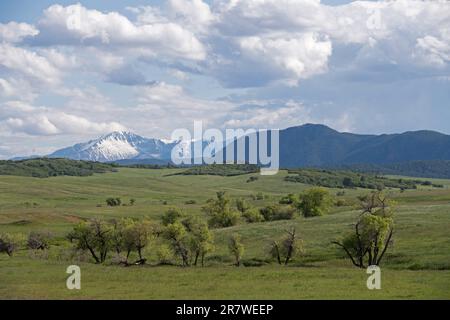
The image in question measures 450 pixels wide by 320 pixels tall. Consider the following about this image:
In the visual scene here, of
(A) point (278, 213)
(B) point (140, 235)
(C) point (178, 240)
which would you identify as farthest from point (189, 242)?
(A) point (278, 213)

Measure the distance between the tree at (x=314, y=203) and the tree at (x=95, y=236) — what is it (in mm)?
57103

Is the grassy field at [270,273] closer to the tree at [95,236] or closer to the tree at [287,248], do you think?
the tree at [287,248]

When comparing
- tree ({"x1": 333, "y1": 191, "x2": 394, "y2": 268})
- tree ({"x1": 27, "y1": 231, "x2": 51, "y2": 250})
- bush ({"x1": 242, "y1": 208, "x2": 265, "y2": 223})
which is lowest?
tree ({"x1": 27, "y1": 231, "x2": 51, "y2": 250})

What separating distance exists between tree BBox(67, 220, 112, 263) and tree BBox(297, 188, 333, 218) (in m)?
57.1

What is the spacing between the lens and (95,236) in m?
83.2

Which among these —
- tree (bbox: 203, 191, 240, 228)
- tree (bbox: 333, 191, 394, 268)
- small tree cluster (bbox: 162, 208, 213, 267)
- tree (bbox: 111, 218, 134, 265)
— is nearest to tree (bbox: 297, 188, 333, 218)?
tree (bbox: 203, 191, 240, 228)

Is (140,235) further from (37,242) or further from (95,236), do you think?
(37,242)

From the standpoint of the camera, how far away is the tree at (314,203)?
131 meters

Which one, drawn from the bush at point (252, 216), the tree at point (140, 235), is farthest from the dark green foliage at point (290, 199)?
the tree at point (140, 235)

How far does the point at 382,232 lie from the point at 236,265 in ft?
58.8

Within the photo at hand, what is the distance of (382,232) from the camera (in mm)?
68812

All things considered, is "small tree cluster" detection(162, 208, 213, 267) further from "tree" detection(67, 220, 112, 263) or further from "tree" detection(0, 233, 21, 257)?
"tree" detection(0, 233, 21, 257)

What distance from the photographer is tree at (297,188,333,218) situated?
130875 mm

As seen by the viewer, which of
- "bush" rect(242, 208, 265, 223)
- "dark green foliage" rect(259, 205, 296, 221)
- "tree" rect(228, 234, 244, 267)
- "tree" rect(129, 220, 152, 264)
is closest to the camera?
"tree" rect(228, 234, 244, 267)
